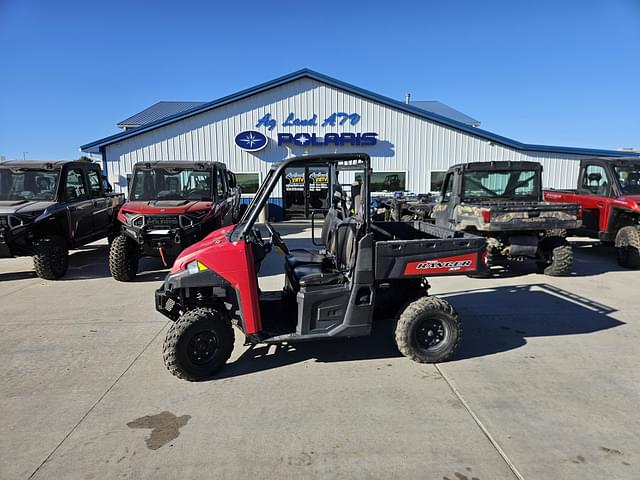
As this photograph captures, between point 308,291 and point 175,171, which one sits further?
point 175,171

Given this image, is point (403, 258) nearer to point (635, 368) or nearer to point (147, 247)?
point (635, 368)

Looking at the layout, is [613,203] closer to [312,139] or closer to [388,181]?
[388,181]

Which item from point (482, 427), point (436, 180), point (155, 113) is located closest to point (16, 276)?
point (482, 427)

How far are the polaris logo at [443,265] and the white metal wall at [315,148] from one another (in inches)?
539

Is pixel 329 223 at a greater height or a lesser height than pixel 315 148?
lesser

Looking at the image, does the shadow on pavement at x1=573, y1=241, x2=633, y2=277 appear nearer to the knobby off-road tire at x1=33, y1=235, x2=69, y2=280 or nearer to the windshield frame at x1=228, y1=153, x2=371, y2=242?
the windshield frame at x1=228, y1=153, x2=371, y2=242

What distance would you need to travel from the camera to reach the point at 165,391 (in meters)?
3.51

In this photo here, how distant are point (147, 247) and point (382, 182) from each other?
39.9ft

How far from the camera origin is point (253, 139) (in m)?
17.0

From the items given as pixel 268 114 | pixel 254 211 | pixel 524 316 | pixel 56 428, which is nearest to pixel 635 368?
pixel 524 316

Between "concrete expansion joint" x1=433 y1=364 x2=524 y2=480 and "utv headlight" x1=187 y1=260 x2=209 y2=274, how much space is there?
234cm

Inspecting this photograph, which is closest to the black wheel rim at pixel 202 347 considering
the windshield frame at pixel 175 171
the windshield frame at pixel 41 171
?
the windshield frame at pixel 175 171

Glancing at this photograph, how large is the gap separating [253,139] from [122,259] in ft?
35.6

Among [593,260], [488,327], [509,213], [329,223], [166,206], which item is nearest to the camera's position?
[329,223]
